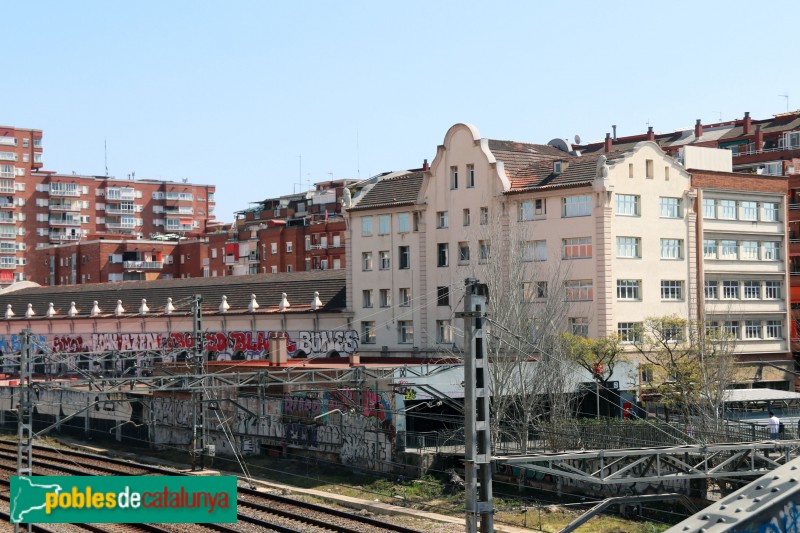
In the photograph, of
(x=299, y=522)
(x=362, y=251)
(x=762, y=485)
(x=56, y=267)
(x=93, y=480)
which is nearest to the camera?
(x=762, y=485)

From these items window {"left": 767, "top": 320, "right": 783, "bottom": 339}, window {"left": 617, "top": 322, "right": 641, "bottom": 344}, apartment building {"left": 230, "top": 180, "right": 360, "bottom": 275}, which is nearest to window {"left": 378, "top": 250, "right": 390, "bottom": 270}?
window {"left": 617, "top": 322, "right": 641, "bottom": 344}

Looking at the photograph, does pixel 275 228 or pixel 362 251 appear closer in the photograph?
pixel 362 251

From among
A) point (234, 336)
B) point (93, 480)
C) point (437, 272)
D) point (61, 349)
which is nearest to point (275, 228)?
point (61, 349)

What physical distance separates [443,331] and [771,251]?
63.8 feet

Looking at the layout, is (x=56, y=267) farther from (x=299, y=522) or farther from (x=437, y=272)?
(x=299, y=522)

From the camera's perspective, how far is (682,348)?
171ft

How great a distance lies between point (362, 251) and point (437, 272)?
7120mm

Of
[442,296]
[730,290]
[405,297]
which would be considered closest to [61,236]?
[405,297]

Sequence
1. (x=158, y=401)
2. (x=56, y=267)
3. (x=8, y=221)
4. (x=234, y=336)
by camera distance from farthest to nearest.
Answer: (x=8, y=221), (x=56, y=267), (x=234, y=336), (x=158, y=401)

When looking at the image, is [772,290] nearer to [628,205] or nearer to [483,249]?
[628,205]

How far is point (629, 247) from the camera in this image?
54.7 meters

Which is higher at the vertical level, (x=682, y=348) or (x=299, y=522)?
(x=682, y=348)

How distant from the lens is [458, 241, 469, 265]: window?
5875cm

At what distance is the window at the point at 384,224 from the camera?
6419 cm
